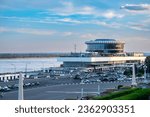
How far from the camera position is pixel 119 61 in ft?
62.7

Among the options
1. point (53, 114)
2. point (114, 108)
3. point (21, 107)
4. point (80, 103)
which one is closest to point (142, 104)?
point (114, 108)

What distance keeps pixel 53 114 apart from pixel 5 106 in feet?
0.74

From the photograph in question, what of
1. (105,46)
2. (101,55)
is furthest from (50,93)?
(105,46)

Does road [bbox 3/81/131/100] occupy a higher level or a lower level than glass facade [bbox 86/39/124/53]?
lower

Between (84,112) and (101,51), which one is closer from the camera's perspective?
(84,112)

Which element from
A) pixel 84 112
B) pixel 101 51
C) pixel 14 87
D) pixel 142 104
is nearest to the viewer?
pixel 84 112

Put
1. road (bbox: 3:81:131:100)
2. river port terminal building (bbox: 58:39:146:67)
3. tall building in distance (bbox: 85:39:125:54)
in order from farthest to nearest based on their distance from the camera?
tall building in distance (bbox: 85:39:125:54), river port terminal building (bbox: 58:39:146:67), road (bbox: 3:81:131:100)

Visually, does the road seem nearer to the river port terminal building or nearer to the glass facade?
the river port terminal building

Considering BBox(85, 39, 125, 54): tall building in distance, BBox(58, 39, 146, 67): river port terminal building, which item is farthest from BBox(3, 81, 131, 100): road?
BBox(85, 39, 125, 54): tall building in distance

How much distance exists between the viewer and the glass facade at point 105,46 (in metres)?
18.2

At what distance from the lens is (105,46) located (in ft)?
60.4

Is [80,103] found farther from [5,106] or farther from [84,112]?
[5,106]

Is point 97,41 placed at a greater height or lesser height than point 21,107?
greater

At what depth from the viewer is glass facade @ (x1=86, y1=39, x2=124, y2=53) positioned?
18.2 metres
